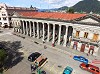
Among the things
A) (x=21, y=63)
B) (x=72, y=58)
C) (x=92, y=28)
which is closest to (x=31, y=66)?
(x=21, y=63)

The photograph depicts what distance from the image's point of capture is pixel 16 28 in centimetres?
7194

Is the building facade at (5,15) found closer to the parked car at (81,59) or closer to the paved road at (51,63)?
the paved road at (51,63)

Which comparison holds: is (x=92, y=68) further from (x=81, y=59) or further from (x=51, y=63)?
(x=51, y=63)

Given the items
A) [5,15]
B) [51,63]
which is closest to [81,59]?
[51,63]

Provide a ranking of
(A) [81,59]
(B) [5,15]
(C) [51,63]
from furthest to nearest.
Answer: (B) [5,15] < (A) [81,59] < (C) [51,63]

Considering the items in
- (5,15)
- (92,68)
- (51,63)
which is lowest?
(51,63)

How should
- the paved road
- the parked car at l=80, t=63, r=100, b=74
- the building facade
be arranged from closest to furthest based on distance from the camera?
the parked car at l=80, t=63, r=100, b=74, the paved road, the building facade

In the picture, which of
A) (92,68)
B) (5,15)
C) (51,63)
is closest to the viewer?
(92,68)

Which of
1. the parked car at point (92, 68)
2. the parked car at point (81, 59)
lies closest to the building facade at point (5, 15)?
the parked car at point (81, 59)

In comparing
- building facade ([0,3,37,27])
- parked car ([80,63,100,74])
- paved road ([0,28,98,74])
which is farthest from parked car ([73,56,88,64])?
building facade ([0,3,37,27])

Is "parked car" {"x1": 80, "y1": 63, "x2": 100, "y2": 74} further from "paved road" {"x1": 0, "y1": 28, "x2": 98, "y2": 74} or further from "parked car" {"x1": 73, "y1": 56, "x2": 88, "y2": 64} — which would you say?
"parked car" {"x1": 73, "y1": 56, "x2": 88, "y2": 64}

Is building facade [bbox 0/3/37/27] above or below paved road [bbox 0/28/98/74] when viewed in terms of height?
above

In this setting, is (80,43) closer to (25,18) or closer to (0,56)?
(0,56)

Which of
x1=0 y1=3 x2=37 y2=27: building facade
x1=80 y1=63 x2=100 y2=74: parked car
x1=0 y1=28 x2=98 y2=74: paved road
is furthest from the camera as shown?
x1=0 y1=3 x2=37 y2=27: building facade
